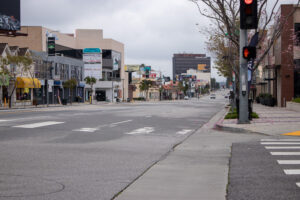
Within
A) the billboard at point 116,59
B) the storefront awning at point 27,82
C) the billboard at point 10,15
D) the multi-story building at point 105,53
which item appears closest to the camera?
the billboard at point 10,15

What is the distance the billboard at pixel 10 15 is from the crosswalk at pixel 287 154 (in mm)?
46812

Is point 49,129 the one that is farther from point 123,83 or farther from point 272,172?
point 123,83

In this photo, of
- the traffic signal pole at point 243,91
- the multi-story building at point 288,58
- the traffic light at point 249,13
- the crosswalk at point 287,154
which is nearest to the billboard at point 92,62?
the multi-story building at point 288,58

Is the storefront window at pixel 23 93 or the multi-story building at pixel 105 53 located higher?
the multi-story building at pixel 105 53

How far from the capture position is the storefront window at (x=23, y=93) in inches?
2453

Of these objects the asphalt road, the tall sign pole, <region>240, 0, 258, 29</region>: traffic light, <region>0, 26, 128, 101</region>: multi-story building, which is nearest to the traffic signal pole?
the tall sign pole

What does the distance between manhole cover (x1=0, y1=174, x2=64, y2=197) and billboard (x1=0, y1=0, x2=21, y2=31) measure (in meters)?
49.1

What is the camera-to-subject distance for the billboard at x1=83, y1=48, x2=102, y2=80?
10388 cm

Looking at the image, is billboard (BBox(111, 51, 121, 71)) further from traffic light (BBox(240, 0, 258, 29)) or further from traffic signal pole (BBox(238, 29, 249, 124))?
traffic light (BBox(240, 0, 258, 29))

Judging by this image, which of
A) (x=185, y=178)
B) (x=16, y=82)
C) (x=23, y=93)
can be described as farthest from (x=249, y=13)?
(x=23, y=93)

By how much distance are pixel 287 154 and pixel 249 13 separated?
8389 millimetres

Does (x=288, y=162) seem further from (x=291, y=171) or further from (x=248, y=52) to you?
(x=248, y=52)

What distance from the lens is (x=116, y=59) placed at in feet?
418

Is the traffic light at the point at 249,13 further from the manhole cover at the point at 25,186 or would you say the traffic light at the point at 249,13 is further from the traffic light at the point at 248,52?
the manhole cover at the point at 25,186
